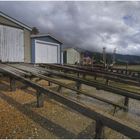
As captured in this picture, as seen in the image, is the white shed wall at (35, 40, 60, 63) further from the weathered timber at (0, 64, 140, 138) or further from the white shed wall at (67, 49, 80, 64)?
the white shed wall at (67, 49, 80, 64)

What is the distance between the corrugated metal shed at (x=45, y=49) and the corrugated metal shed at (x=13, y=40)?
80 cm

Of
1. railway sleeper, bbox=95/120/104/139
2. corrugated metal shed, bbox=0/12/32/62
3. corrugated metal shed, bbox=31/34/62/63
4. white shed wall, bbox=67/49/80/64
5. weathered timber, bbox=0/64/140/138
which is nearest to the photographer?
weathered timber, bbox=0/64/140/138

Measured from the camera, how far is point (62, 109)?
16.2 feet

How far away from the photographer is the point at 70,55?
134 feet

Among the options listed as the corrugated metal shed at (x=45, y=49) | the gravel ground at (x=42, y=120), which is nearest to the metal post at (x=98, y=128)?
the gravel ground at (x=42, y=120)

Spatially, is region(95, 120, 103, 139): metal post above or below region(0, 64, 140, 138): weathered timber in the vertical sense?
below

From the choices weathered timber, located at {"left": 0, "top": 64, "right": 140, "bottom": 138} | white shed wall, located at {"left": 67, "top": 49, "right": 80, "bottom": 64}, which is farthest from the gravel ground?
white shed wall, located at {"left": 67, "top": 49, "right": 80, "bottom": 64}

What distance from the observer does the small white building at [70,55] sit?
129 ft

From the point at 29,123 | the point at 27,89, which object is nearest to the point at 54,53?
the point at 27,89

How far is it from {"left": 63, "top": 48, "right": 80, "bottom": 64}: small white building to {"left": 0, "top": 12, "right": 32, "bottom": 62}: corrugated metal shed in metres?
23.8

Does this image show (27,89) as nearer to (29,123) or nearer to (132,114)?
(29,123)

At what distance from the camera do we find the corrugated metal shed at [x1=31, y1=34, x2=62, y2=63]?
15803 millimetres

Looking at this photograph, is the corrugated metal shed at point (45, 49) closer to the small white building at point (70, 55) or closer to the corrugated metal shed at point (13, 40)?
the corrugated metal shed at point (13, 40)

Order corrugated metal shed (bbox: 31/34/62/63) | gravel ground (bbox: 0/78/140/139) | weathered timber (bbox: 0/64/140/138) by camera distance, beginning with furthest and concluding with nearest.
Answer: corrugated metal shed (bbox: 31/34/62/63) → gravel ground (bbox: 0/78/140/139) → weathered timber (bbox: 0/64/140/138)
